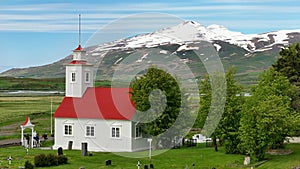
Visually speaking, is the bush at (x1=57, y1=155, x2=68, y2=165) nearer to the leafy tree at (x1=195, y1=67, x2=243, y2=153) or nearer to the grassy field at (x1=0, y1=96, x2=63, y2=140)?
the leafy tree at (x1=195, y1=67, x2=243, y2=153)

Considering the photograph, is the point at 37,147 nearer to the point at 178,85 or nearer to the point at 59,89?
the point at 178,85

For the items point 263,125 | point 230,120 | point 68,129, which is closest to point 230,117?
point 230,120

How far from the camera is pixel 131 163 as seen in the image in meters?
47.8

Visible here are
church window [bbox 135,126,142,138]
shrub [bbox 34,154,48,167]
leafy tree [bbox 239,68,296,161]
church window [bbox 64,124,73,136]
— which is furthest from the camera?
church window [bbox 64,124,73,136]

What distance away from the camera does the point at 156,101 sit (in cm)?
5631

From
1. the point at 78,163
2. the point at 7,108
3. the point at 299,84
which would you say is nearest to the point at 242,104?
the point at 299,84

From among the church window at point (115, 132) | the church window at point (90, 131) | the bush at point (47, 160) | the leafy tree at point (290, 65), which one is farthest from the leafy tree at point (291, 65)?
the bush at point (47, 160)

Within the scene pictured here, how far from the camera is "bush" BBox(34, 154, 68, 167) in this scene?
44.8 metres

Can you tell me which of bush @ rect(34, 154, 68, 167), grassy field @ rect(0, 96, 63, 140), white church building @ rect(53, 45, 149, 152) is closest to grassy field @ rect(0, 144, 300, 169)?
bush @ rect(34, 154, 68, 167)

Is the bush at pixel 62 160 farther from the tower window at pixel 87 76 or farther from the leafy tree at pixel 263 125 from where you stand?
the tower window at pixel 87 76

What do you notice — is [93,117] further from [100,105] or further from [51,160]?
[51,160]

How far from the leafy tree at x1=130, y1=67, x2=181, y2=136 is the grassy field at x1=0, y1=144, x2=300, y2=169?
3.02 metres

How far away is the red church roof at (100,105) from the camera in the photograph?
5812 cm

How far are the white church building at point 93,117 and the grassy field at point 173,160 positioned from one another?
321 cm
